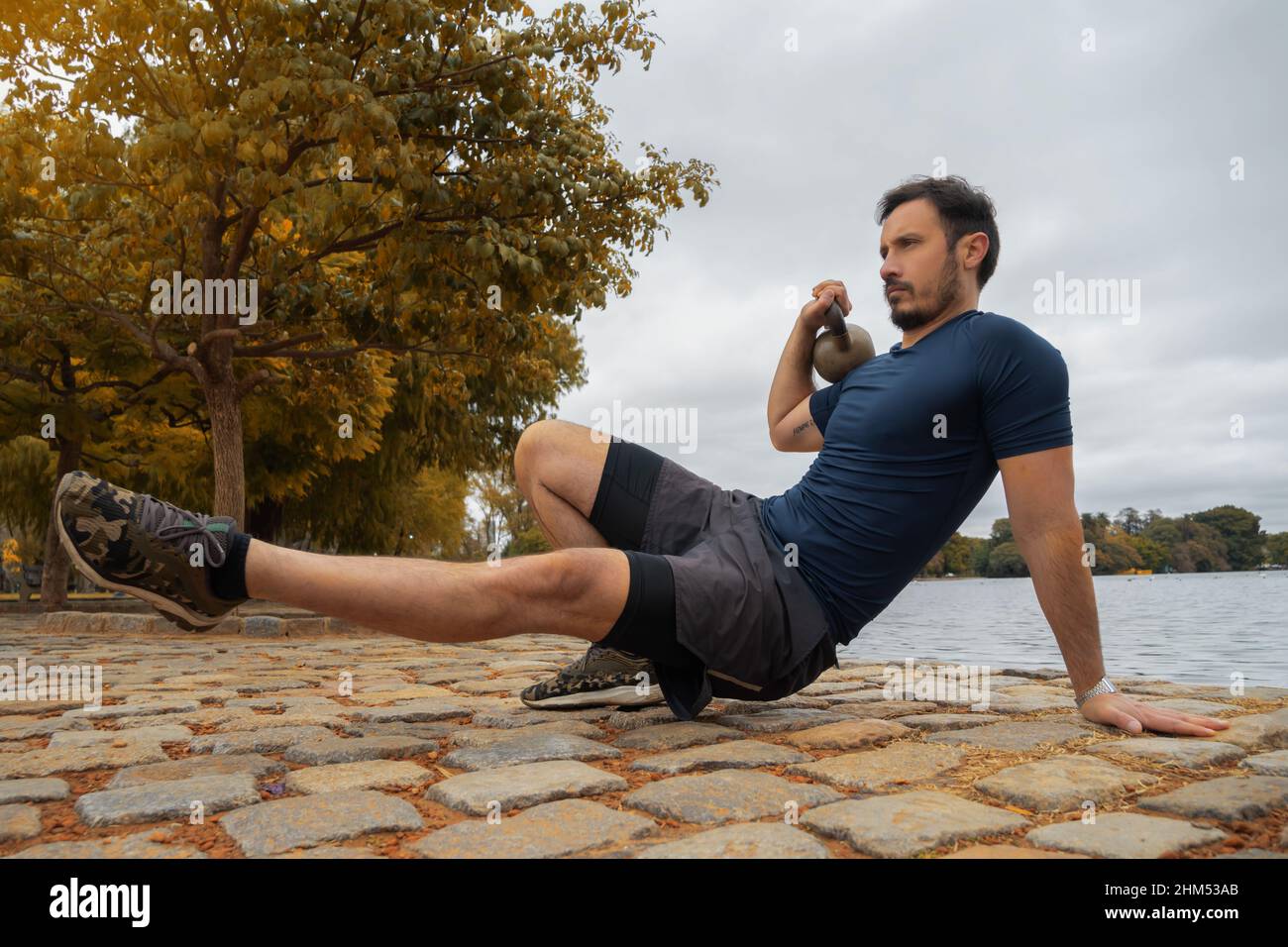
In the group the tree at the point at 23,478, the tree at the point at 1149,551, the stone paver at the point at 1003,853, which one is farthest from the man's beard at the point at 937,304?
the tree at the point at 1149,551

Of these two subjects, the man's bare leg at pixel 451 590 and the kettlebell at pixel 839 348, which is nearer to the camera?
the man's bare leg at pixel 451 590

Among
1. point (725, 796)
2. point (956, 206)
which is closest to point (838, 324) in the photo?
point (956, 206)

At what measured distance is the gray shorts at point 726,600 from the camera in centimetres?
252

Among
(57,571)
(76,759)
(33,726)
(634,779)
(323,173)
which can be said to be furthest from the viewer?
(57,571)

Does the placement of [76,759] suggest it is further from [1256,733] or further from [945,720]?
[1256,733]

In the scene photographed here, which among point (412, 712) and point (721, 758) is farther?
point (412, 712)

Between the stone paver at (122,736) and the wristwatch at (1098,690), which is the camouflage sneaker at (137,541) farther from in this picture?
the wristwatch at (1098,690)

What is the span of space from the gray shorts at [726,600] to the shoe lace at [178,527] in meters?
1.07

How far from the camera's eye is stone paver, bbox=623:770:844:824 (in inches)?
73.2

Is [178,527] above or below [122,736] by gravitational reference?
above

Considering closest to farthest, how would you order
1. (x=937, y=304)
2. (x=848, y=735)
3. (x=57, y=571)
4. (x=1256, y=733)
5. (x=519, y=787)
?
(x=519, y=787), (x=1256, y=733), (x=848, y=735), (x=937, y=304), (x=57, y=571)

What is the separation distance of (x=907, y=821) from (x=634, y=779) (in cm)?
70

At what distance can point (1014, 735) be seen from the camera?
2693 millimetres
